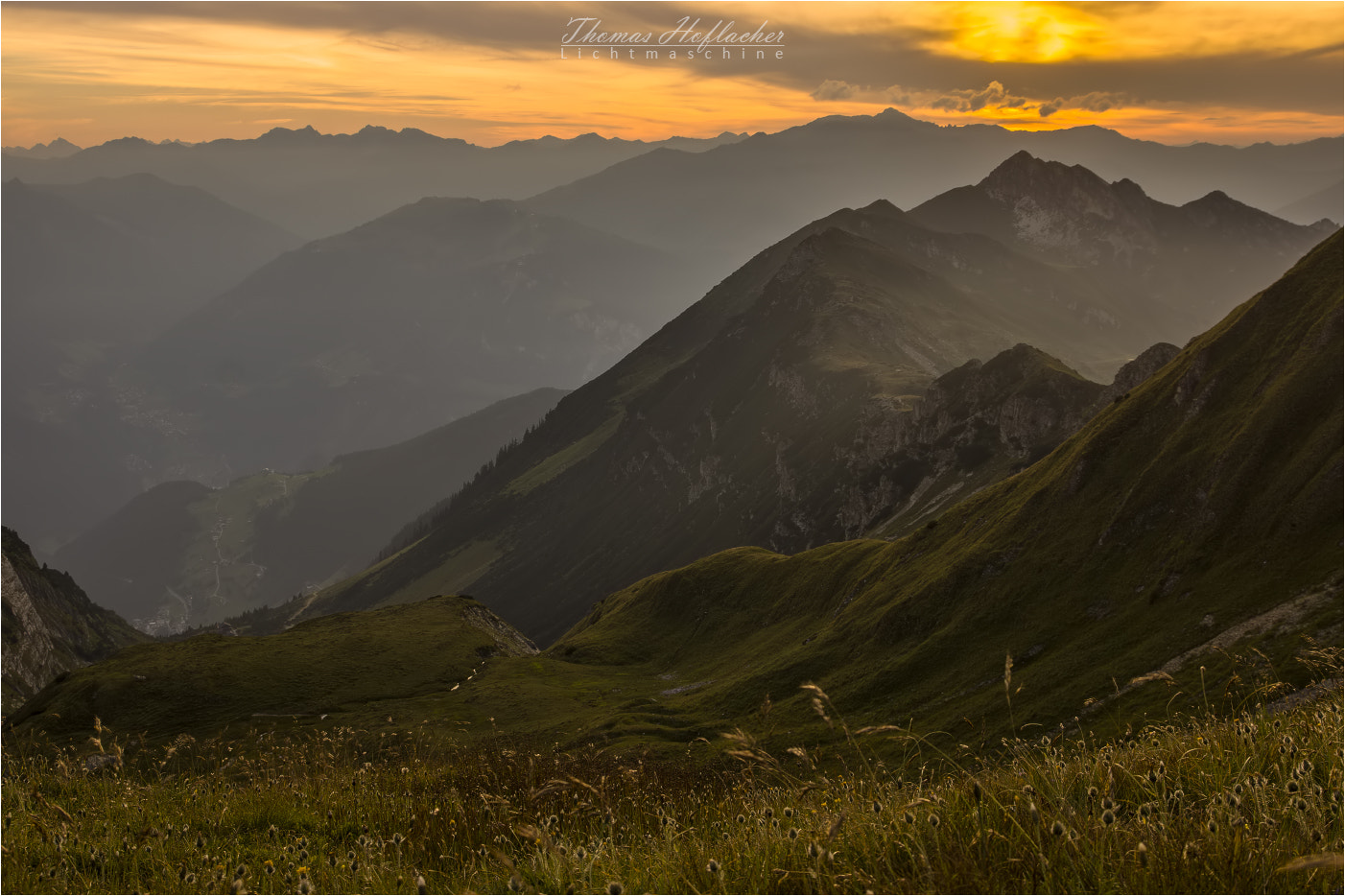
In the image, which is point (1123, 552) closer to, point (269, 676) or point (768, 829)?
point (768, 829)

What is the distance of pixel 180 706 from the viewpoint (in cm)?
10344

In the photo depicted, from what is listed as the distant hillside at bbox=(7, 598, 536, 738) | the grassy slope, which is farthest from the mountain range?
the distant hillside at bbox=(7, 598, 536, 738)

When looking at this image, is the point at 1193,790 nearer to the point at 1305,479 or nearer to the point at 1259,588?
the point at 1259,588

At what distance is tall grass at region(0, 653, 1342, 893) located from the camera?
651cm

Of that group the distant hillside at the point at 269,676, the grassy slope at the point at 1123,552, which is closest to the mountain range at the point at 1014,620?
the grassy slope at the point at 1123,552

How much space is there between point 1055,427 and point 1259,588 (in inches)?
5103

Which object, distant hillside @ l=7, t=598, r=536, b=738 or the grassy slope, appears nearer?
the grassy slope

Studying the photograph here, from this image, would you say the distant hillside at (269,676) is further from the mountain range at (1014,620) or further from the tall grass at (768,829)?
the tall grass at (768,829)

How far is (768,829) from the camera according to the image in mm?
8000

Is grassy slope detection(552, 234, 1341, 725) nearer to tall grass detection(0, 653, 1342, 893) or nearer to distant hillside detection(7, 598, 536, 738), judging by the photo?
distant hillside detection(7, 598, 536, 738)

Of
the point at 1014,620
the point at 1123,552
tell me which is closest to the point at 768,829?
the point at 1014,620

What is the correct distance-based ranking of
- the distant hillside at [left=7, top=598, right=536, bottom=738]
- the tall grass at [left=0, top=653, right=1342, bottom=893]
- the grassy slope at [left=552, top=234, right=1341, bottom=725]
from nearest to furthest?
the tall grass at [left=0, top=653, right=1342, bottom=893]
the grassy slope at [left=552, top=234, right=1341, bottom=725]
the distant hillside at [left=7, top=598, right=536, bottom=738]

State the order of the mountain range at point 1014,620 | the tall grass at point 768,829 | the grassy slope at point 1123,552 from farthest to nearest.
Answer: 1. the grassy slope at point 1123,552
2. the mountain range at point 1014,620
3. the tall grass at point 768,829

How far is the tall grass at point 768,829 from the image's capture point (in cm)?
651
